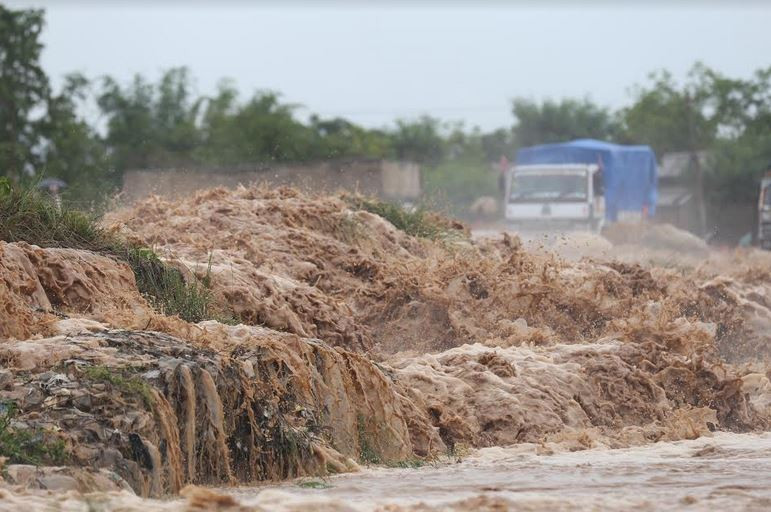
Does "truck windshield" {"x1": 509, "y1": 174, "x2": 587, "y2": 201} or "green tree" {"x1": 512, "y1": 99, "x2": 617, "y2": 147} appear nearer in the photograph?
"truck windshield" {"x1": 509, "y1": 174, "x2": 587, "y2": 201}

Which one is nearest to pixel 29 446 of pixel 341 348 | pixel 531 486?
pixel 531 486

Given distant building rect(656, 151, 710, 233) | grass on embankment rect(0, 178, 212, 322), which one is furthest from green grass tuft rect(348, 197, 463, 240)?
distant building rect(656, 151, 710, 233)

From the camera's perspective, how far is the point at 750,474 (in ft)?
33.1

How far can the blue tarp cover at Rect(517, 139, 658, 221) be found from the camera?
129ft

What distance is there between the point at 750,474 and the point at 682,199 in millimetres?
46596

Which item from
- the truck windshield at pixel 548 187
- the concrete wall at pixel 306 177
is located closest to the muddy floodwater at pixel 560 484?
the concrete wall at pixel 306 177

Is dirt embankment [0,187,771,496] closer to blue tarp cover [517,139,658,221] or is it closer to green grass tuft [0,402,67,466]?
green grass tuft [0,402,67,466]

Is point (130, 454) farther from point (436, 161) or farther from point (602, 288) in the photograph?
point (436, 161)

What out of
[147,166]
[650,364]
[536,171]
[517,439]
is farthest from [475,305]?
[147,166]

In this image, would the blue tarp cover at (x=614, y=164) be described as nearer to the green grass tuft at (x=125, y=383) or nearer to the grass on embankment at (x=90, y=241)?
the grass on embankment at (x=90, y=241)

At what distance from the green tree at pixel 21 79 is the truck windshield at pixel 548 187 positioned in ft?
41.4

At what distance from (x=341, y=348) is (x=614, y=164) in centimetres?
2910

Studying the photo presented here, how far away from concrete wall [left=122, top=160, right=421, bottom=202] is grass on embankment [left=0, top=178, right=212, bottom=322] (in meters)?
13.6

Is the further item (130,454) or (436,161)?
(436,161)
